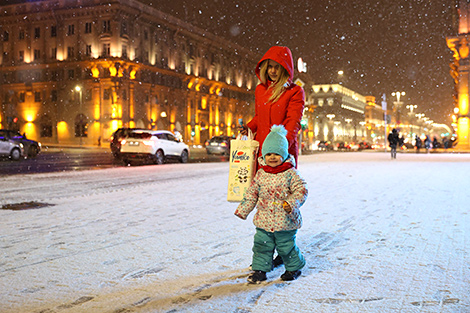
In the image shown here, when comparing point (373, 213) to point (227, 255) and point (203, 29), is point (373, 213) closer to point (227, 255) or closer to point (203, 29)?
point (227, 255)

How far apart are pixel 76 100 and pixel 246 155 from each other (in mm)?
58353

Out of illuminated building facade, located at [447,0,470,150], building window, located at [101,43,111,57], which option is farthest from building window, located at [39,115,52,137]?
illuminated building facade, located at [447,0,470,150]

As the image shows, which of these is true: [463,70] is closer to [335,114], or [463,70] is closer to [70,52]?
[70,52]

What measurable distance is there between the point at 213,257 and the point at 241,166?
1.07m

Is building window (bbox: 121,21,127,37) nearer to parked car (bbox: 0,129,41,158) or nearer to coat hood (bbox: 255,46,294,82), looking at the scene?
parked car (bbox: 0,129,41,158)

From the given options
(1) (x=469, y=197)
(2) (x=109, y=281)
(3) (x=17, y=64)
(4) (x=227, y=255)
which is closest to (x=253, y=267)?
(4) (x=227, y=255)

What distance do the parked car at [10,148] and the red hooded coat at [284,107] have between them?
22491 mm

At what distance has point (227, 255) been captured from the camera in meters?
4.79

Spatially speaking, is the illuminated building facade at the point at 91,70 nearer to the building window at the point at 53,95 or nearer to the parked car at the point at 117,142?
the building window at the point at 53,95

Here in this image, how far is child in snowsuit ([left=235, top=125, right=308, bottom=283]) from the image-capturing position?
12.6 feet

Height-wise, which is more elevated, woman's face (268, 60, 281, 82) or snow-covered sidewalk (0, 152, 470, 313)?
woman's face (268, 60, 281, 82)

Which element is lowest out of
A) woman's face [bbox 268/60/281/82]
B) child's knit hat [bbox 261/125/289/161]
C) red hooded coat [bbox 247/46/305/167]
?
child's knit hat [bbox 261/125/289/161]

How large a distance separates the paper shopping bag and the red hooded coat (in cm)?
12

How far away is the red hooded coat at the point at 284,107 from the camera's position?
13.9ft
